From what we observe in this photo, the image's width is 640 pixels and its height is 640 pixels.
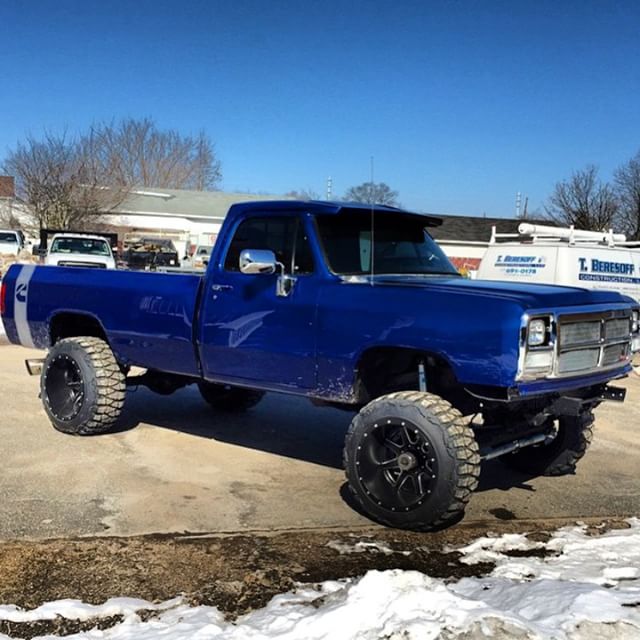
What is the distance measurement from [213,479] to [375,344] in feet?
6.28

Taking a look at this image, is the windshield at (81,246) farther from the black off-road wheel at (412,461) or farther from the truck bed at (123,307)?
the black off-road wheel at (412,461)

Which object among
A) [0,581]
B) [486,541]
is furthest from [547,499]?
[0,581]

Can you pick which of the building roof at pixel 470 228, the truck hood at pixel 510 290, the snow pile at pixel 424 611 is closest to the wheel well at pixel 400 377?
the truck hood at pixel 510 290

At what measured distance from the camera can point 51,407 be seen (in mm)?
7098

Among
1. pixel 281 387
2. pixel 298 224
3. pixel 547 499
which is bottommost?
pixel 547 499

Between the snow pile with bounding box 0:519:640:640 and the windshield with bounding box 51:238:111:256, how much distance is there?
1813cm

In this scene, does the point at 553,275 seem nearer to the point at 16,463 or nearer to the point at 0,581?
the point at 16,463

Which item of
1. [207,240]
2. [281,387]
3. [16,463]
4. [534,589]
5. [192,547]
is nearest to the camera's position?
[534,589]

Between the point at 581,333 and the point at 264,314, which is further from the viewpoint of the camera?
the point at 264,314

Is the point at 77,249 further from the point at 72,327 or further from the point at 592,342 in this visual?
the point at 592,342

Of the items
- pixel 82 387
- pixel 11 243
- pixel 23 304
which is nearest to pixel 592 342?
pixel 82 387

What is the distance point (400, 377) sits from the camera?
5402mm

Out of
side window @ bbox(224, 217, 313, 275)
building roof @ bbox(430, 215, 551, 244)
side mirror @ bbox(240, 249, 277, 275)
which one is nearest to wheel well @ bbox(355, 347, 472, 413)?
side window @ bbox(224, 217, 313, 275)

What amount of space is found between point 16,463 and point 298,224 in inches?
118
